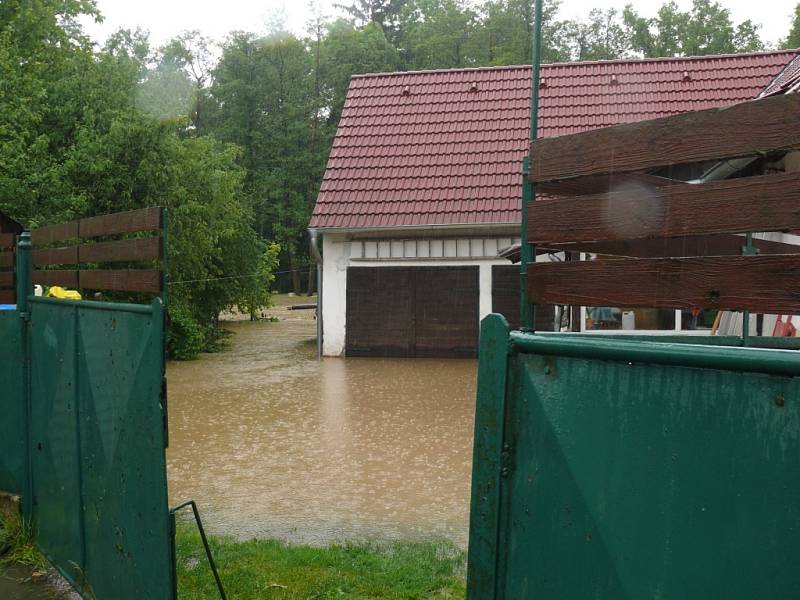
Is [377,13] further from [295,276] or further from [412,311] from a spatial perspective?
[412,311]

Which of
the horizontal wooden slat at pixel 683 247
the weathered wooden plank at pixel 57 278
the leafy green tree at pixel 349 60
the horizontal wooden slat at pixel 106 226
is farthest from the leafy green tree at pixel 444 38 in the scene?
the horizontal wooden slat at pixel 683 247

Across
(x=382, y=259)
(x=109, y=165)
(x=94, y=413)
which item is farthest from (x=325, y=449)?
(x=109, y=165)

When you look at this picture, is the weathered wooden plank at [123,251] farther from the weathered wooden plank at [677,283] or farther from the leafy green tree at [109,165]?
the leafy green tree at [109,165]

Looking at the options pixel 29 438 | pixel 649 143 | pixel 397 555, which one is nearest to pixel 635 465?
pixel 649 143

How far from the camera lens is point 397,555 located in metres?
5.11

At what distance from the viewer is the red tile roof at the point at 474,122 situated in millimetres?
17969

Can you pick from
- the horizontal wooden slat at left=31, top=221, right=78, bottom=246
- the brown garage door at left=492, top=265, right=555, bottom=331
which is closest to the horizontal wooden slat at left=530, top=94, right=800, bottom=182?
the horizontal wooden slat at left=31, top=221, right=78, bottom=246

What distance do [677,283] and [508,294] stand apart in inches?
606

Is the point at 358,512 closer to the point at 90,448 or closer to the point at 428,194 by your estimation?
the point at 90,448

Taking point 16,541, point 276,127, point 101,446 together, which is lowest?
point 16,541

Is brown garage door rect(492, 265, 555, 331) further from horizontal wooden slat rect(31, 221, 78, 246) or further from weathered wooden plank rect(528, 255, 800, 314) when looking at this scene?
weathered wooden plank rect(528, 255, 800, 314)

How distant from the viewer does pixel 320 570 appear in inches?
189

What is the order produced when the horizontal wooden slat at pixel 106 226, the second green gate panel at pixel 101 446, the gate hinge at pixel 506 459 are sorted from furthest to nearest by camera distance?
the horizontal wooden slat at pixel 106 226, the second green gate panel at pixel 101 446, the gate hinge at pixel 506 459

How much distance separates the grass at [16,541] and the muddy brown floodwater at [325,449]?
1.13 m
